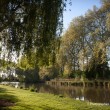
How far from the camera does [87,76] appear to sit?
6469 centimetres

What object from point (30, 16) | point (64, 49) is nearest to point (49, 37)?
point (30, 16)

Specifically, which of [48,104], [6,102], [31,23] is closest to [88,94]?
[48,104]

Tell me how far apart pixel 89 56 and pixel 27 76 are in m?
47.0

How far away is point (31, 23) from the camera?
43.5 feet

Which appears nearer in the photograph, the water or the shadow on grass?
the shadow on grass

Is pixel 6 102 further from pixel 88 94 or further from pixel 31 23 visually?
pixel 88 94

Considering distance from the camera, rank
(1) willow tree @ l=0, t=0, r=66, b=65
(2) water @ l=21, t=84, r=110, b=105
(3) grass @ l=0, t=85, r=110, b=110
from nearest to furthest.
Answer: (1) willow tree @ l=0, t=0, r=66, b=65, (3) grass @ l=0, t=85, r=110, b=110, (2) water @ l=21, t=84, r=110, b=105

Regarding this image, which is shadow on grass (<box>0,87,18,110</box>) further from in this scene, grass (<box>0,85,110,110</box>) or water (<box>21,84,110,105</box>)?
water (<box>21,84,110,105</box>)

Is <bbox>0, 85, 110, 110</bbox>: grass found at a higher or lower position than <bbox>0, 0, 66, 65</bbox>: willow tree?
lower

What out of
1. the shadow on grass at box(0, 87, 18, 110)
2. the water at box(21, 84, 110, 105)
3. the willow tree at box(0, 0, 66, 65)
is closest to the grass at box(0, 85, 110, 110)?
the shadow on grass at box(0, 87, 18, 110)

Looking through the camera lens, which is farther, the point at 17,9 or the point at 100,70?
the point at 100,70

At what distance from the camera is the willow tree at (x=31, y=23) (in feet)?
42.6

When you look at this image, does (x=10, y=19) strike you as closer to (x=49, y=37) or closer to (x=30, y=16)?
(x=30, y=16)

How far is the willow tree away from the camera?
1297 centimetres
